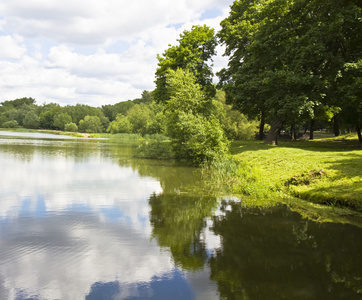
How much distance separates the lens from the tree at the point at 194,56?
129 feet

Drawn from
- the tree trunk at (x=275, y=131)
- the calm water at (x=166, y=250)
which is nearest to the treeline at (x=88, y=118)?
the tree trunk at (x=275, y=131)

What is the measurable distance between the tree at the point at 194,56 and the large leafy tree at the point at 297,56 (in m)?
10.3

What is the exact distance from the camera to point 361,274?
6.75 meters

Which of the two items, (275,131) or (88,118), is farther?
(88,118)

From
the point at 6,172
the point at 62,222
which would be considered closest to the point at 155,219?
the point at 62,222

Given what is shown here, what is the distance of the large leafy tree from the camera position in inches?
904

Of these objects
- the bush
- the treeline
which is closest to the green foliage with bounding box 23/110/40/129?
the treeline

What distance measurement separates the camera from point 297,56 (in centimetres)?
2403

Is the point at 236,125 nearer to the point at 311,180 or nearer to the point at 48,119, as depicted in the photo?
the point at 311,180

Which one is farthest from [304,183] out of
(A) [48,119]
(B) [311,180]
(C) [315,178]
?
(A) [48,119]

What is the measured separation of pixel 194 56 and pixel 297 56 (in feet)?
57.8

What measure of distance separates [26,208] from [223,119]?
140 ft

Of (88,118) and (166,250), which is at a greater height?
(88,118)

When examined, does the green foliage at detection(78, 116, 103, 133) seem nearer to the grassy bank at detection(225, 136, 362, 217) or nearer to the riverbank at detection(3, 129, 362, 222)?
the riverbank at detection(3, 129, 362, 222)
